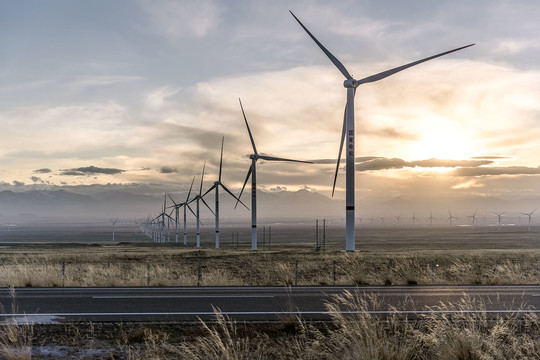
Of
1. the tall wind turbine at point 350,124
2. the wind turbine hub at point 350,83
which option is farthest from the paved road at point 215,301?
the wind turbine hub at point 350,83

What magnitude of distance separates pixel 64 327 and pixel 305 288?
1156 cm

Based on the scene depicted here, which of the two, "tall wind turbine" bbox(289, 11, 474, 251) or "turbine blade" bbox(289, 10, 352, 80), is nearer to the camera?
"tall wind turbine" bbox(289, 11, 474, 251)

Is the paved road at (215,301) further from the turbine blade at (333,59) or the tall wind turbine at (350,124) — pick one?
the turbine blade at (333,59)

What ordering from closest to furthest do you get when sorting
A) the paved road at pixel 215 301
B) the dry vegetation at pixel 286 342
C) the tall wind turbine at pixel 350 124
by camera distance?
the dry vegetation at pixel 286 342
the paved road at pixel 215 301
the tall wind turbine at pixel 350 124

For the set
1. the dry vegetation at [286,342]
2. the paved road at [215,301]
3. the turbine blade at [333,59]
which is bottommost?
the paved road at [215,301]

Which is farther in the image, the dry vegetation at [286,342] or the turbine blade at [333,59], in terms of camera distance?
the turbine blade at [333,59]

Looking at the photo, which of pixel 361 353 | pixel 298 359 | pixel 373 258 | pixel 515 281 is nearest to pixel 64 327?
pixel 298 359

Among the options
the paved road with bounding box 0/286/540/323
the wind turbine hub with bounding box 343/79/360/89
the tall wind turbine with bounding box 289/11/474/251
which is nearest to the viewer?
the paved road with bounding box 0/286/540/323

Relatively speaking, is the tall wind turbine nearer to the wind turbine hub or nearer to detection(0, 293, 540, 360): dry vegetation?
the wind turbine hub

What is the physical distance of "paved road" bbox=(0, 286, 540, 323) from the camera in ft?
53.2

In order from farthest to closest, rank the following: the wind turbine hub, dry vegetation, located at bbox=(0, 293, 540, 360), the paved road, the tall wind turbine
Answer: the wind turbine hub
the tall wind turbine
the paved road
dry vegetation, located at bbox=(0, 293, 540, 360)

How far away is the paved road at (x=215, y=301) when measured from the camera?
16.2m

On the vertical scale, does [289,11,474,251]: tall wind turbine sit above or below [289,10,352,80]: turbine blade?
below

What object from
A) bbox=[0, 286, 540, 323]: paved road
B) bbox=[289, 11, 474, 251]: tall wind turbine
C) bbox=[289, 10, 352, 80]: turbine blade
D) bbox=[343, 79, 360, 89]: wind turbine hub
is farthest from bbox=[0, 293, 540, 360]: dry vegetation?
bbox=[289, 10, 352, 80]: turbine blade
